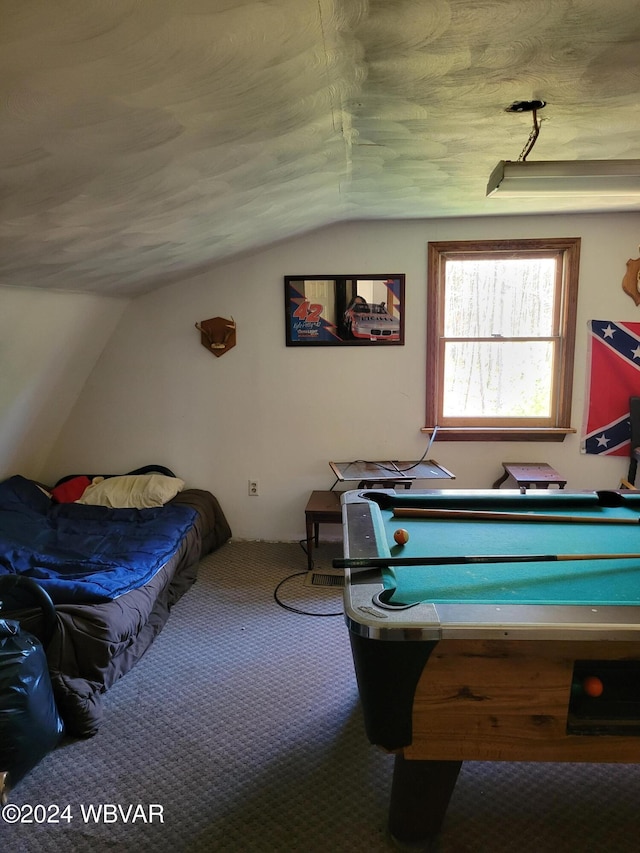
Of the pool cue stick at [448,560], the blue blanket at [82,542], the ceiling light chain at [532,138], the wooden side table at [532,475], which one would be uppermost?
the ceiling light chain at [532,138]

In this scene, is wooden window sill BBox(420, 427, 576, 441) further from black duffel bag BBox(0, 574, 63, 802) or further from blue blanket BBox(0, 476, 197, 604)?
black duffel bag BBox(0, 574, 63, 802)

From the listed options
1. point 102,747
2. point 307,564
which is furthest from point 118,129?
point 307,564

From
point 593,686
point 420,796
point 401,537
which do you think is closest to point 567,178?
point 401,537

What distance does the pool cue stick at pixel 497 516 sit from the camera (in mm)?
1934

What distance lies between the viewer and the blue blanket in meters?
2.34

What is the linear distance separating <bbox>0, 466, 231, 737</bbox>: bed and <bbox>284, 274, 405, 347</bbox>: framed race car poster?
4.55 feet

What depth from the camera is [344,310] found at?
3602 mm

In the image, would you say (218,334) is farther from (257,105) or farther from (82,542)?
(257,105)

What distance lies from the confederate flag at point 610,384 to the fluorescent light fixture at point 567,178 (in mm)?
1643

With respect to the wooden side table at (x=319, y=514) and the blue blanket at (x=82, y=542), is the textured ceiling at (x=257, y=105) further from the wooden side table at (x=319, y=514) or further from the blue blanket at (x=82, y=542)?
the wooden side table at (x=319, y=514)

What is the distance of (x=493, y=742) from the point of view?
1.25 meters

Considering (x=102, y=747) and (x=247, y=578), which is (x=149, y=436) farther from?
(x=102, y=747)

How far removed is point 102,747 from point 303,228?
2.89 meters

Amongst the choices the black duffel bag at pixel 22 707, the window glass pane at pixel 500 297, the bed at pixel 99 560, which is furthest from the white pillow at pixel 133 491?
the window glass pane at pixel 500 297
